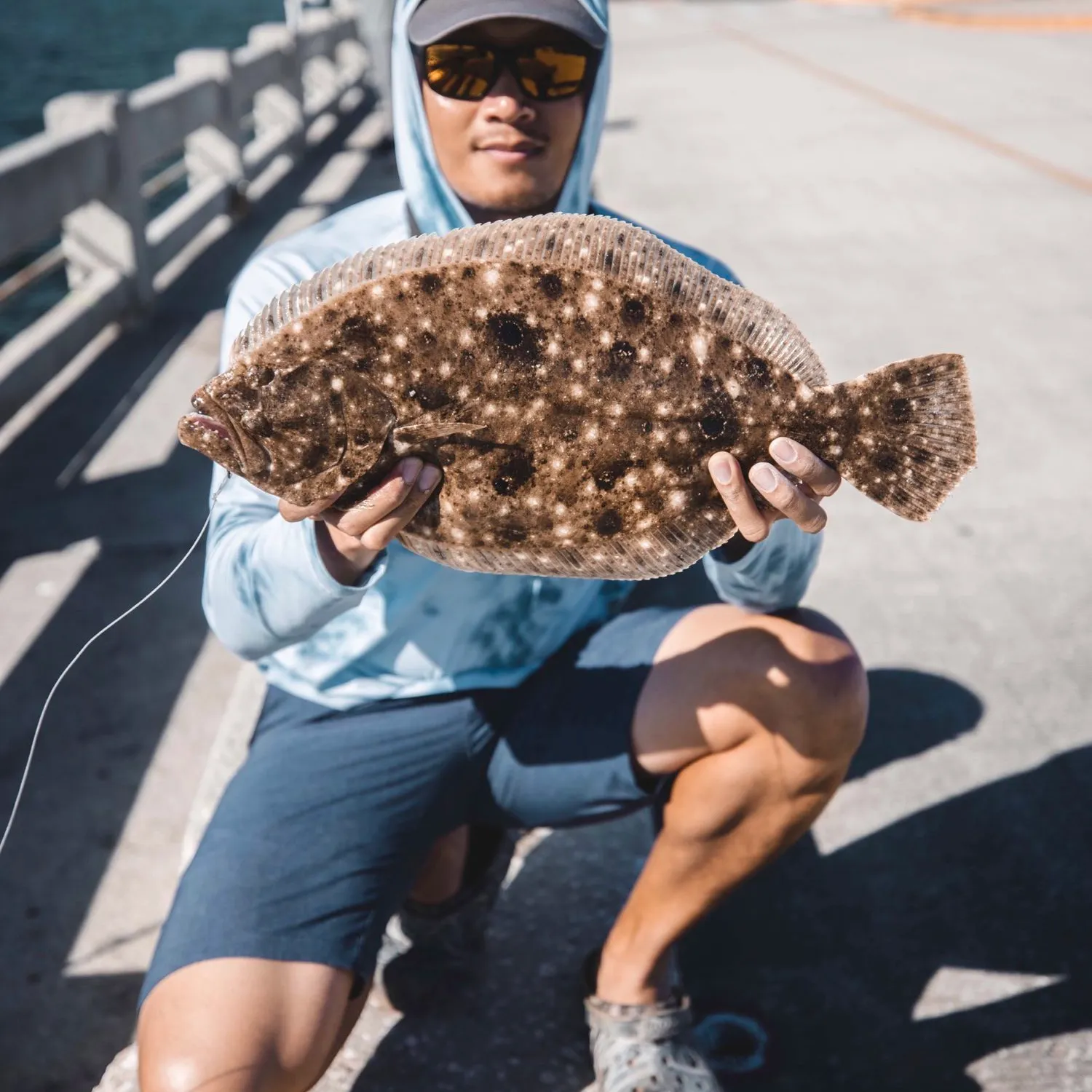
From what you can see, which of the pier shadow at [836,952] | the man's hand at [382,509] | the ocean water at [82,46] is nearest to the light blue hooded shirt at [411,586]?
the man's hand at [382,509]

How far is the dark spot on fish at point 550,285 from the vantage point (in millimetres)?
1743

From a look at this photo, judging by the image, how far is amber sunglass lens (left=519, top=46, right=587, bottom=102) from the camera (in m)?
2.12

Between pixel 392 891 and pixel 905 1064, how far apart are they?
45.6 inches

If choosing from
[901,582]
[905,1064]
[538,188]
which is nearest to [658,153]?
[901,582]

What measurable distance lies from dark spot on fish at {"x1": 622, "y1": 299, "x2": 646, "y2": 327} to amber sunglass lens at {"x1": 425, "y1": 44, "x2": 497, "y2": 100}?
2.14 ft

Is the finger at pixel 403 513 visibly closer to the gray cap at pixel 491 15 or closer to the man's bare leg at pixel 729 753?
the man's bare leg at pixel 729 753

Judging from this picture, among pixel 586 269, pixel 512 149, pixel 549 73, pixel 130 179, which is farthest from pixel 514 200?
pixel 130 179

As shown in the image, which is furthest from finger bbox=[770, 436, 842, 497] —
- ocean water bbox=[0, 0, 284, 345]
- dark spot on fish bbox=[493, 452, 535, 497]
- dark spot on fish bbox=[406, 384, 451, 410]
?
ocean water bbox=[0, 0, 284, 345]

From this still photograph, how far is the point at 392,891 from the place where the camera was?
7.20 ft

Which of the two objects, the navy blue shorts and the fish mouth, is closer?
the fish mouth

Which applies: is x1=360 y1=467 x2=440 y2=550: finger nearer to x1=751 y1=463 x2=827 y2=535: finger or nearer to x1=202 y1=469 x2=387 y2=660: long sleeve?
x1=202 y1=469 x2=387 y2=660: long sleeve

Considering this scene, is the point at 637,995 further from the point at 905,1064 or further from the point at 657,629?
the point at 657,629

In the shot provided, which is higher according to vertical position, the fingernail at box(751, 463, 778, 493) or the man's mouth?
the man's mouth

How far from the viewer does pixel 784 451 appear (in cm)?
181
